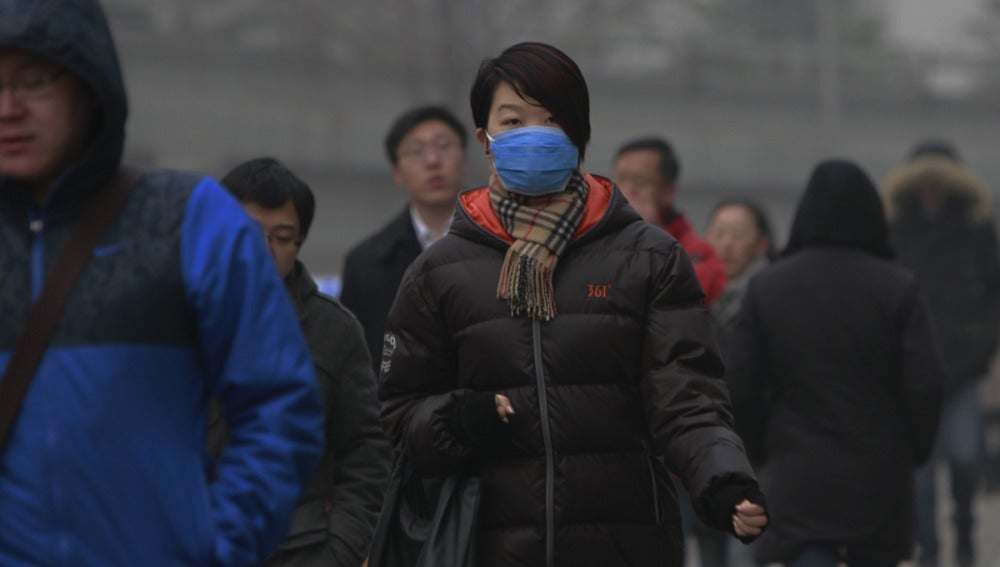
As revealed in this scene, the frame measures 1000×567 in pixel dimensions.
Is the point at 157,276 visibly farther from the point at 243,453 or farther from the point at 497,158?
the point at 497,158

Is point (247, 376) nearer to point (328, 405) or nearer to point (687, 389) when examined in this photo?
point (687, 389)

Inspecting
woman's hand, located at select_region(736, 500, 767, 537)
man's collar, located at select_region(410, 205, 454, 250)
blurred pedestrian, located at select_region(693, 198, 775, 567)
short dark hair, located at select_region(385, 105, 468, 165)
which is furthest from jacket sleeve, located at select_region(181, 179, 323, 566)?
blurred pedestrian, located at select_region(693, 198, 775, 567)

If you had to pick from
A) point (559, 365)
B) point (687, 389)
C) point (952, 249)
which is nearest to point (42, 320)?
point (559, 365)

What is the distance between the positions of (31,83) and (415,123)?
13.8ft

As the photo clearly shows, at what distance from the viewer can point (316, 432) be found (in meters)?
3.22

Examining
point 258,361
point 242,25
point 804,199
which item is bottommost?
point 242,25

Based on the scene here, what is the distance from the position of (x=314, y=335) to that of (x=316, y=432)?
181cm

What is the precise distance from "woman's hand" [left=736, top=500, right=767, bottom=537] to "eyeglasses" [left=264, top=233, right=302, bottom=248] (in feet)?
5.01

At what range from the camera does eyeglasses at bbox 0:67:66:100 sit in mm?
3131

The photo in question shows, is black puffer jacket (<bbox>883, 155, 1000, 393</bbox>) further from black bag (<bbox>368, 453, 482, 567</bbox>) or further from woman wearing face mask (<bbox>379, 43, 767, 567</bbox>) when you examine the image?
black bag (<bbox>368, 453, 482, 567</bbox>)

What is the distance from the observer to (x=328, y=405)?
16.3 ft

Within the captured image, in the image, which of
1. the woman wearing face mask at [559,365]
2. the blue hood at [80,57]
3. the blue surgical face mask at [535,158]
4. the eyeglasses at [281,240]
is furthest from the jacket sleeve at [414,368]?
the blue hood at [80,57]

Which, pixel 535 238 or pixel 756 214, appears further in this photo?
pixel 756 214

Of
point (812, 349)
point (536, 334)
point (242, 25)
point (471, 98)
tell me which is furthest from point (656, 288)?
point (242, 25)
